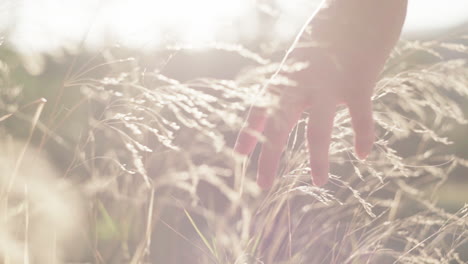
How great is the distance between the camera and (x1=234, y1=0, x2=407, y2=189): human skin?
789 millimetres

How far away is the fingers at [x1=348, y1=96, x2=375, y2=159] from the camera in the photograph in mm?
802

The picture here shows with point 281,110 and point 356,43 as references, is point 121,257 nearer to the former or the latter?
point 281,110

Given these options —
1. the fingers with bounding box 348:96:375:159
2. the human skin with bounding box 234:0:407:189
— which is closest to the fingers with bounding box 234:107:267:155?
the human skin with bounding box 234:0:407:189

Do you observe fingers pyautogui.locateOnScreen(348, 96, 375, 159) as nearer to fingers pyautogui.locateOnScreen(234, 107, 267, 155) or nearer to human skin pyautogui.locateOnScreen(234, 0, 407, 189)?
human skin pyautogui.locateOnScreen(234, 0, 407, 189)

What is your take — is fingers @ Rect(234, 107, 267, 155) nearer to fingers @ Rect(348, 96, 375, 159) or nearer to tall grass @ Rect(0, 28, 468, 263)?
tall grass @ Rect(0, 28, 468, 263)

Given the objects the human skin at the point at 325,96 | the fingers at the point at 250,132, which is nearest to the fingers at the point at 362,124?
the human skin at the point at 325,96

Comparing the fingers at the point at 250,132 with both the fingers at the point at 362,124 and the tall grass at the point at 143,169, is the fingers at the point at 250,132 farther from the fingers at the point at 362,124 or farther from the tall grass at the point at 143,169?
the fingers at the point at 362,124

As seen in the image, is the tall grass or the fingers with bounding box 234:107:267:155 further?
the fingers with bounding box 234:107:267:155

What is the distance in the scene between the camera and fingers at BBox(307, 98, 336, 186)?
777 mm

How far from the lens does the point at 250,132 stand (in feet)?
2.63

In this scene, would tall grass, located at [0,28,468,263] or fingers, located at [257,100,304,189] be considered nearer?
tall grass, located at [0,28,468,263]

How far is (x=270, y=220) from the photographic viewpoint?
1.00 metres

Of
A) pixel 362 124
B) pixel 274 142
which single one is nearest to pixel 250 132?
pixel 274 142

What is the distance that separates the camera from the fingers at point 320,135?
2.55 ft
